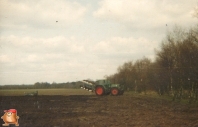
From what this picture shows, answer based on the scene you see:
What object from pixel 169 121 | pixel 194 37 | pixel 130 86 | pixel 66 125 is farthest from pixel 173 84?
pixel 66 125

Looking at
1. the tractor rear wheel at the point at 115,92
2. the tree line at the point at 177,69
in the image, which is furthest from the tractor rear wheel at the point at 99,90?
the tree line at the point at 177,69

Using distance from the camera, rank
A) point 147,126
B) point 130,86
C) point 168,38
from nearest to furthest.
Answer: point 147,126
point 168,38
point 130,86

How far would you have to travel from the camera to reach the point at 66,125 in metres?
10.5

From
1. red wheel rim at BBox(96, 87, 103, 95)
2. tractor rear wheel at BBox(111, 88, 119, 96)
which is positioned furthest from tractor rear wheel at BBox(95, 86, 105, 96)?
tractor rear wheel at BBox(111, 88, 119, 96)

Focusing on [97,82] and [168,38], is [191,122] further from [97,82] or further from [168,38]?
[168,38]

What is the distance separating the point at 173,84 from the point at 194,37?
742cm

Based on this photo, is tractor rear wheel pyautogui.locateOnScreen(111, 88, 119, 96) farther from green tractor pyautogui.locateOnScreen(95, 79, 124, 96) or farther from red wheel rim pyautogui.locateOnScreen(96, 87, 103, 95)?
red wheel rim pyautogui.locateOnScreen(96, 87, 103, 95)

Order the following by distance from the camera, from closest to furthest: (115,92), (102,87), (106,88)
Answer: (102,87) < (106,88) < (115,92)

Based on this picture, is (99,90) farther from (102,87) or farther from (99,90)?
(102,87)

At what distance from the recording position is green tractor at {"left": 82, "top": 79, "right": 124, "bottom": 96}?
30.5m

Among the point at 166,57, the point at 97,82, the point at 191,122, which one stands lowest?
the point at 191,122

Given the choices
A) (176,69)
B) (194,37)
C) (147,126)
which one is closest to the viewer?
(147,126)

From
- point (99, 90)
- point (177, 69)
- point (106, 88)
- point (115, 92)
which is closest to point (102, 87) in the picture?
point (99, 90)

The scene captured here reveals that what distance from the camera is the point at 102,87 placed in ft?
100.0
